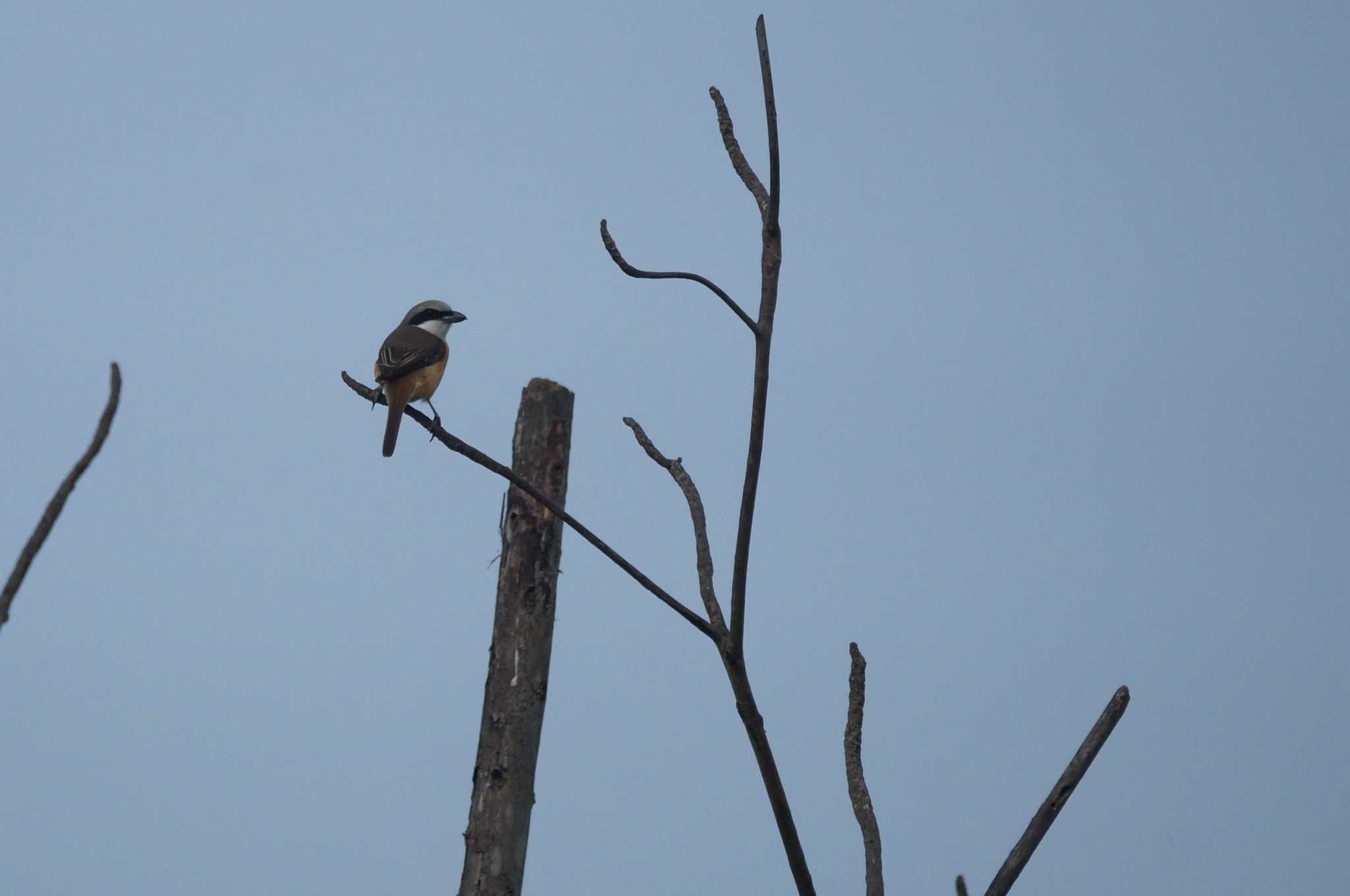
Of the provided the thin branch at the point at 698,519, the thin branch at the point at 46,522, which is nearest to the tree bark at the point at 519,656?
the thin branch at the point at 698,519

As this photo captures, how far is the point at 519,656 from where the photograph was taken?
282 inches

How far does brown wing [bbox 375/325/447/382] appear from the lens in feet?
23.5

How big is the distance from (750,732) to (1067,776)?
0.45m

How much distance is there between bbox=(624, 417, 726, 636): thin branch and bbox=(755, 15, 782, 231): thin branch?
451 millimetres

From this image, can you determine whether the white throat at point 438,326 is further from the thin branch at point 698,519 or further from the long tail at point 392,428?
the thin branch at point 698,519

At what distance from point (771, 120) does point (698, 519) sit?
0.59 m

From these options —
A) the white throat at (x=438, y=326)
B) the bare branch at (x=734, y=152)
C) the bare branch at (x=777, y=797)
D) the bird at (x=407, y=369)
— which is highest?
the white throat at (x=438, y=326)

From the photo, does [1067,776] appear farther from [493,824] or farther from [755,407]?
[493,824]

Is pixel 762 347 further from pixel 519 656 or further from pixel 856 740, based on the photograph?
pixel 519 656

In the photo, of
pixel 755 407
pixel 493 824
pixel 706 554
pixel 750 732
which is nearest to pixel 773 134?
pixel 755 407

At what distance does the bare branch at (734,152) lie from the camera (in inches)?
69.8

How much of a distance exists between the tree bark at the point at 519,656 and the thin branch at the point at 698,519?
5.06 metres

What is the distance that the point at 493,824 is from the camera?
6828 millimetres

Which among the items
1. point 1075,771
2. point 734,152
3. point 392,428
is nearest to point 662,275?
point 734,152
